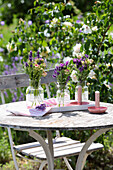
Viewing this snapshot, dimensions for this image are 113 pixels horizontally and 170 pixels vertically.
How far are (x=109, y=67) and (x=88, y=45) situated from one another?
348mm

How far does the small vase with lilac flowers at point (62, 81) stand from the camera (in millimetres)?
2539

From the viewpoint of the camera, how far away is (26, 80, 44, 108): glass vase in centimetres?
257

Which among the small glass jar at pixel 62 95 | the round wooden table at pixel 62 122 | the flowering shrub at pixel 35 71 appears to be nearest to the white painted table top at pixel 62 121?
the round wooden table at pixel 62 122

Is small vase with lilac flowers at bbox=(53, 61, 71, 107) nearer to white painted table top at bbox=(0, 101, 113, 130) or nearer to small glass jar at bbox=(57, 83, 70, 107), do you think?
small glass jar at bbox=(57, 83, 70, 107)

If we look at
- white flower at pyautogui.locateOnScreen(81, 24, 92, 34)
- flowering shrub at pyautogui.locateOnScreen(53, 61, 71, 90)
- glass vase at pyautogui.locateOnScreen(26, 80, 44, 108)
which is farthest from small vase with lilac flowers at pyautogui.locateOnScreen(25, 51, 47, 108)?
white flower at pyautogui.locateOnScreen(81, 24, 92, 34)

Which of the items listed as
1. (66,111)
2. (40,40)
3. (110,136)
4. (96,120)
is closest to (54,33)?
(40,40)

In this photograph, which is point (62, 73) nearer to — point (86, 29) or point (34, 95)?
point (34, 95)

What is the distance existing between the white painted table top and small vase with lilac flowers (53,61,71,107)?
16 centimetres

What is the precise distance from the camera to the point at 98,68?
3.82 metres

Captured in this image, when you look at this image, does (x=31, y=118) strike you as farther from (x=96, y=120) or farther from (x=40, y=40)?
(x=40, y=40)

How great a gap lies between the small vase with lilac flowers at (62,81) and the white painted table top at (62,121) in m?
0.16

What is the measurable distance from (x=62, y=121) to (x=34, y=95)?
1.36ft

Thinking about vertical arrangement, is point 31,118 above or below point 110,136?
above

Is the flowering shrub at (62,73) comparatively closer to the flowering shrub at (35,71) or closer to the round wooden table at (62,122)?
the flowering shrub at (35,71)
